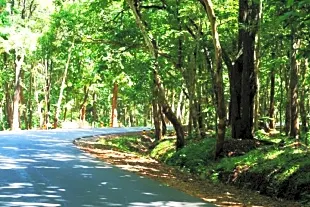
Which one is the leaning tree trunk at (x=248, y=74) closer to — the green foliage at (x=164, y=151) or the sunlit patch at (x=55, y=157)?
the green foliage at (x=164, y=151)

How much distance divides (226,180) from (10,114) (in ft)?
125

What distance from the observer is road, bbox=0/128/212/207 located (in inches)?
332

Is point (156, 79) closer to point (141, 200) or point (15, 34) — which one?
point (141, 200)

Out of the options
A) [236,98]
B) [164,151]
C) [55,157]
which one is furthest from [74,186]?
[164,151]

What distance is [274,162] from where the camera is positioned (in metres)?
12.2

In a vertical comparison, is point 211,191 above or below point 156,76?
below

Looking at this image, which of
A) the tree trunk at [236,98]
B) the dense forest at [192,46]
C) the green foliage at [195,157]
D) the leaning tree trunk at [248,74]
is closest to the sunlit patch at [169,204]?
the dense forest at [192,46]

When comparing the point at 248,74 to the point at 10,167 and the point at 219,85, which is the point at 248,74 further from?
the point at 10,167

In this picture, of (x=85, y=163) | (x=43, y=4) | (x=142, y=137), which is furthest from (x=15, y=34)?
(x=85, y=163)

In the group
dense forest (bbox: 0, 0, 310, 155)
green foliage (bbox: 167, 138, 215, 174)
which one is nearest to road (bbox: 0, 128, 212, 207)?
green foliage (bbox: 167, 138, 215, 174)

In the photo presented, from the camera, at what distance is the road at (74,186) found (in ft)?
27.6

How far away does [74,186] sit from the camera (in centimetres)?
993

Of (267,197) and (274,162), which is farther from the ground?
(274,162)

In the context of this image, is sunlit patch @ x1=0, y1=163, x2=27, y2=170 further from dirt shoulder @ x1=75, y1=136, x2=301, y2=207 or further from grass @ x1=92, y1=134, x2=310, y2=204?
grass @ x1=92, y1=134, x2=310, y2=204
